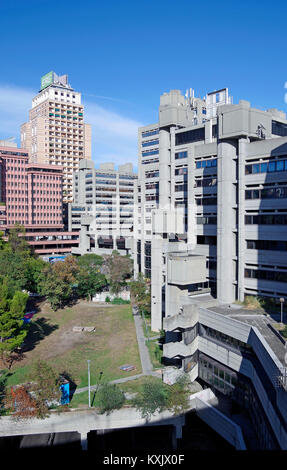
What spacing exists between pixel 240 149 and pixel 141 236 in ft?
109

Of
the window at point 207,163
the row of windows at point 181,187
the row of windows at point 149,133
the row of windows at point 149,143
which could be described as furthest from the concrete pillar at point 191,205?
the row of windows at point 149,133

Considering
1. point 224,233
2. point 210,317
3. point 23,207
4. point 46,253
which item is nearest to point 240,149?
point 224,233

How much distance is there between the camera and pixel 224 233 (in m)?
45.7

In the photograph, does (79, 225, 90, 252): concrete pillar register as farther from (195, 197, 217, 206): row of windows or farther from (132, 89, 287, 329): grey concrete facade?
(195, 197, 217, 206): row of windows

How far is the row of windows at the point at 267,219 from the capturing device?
4162cm

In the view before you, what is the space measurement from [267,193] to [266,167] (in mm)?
3012

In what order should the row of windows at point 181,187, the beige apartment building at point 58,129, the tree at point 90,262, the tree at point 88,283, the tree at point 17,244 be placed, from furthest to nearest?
the beige apartment building at point 58,129
the tree at point 17,244
the tree at point 90,262
the tree at point 88,283
the row of windows at point 181,187

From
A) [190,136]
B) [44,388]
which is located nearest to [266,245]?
[190,136]

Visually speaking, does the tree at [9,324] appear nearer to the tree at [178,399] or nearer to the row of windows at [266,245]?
the tree at [178,399]

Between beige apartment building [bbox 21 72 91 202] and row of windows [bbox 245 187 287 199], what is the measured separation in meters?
127

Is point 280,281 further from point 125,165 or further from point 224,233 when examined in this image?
point 125,165

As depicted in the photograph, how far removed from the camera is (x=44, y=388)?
32.8 meters

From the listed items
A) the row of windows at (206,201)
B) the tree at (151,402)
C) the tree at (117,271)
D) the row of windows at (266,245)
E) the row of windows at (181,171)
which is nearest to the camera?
the tree at (151,402)

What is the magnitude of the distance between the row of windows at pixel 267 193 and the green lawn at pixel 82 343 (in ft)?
80.7
